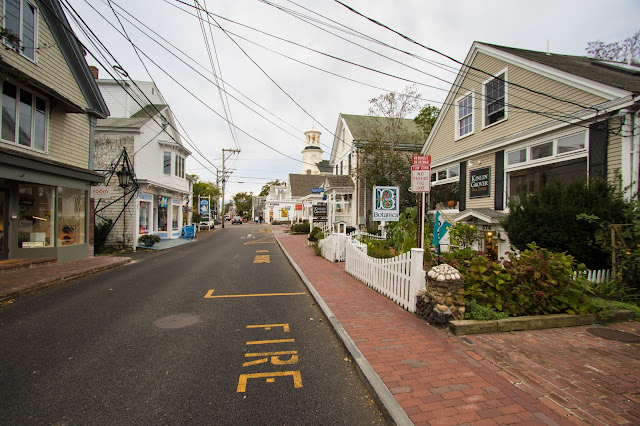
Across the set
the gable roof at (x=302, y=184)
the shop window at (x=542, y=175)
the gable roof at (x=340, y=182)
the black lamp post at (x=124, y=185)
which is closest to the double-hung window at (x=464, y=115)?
the shop window at (x=542, y=175)

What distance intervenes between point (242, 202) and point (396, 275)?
362 feet

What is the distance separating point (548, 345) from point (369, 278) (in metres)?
3.94

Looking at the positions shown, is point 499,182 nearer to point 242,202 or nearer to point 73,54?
point 73,54

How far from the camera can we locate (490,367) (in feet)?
12.1

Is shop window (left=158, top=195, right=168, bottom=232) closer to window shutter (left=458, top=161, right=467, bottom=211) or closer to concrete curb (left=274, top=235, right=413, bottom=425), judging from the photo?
window shutter (left=458, top=161, right=467, bottom=211)

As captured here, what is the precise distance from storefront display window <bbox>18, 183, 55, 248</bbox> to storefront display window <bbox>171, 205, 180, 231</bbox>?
39.5 ft

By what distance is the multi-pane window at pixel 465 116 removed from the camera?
1304cm

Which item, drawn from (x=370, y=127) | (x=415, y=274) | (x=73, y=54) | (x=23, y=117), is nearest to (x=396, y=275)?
(x=415, y=274)

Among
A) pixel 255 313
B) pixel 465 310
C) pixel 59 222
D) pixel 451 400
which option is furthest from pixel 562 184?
pixel 59 222

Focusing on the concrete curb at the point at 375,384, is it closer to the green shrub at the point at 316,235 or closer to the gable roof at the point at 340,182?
the green shrub at the point at 316,235

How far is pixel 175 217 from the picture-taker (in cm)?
2416

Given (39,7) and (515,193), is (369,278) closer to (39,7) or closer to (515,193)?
(515,193)

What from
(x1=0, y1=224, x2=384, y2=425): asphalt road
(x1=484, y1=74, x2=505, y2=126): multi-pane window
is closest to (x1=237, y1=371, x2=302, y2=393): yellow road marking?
(x1=0, y1=224, x2=384, y2=425): asphalt road

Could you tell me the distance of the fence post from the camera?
17.9 feet
